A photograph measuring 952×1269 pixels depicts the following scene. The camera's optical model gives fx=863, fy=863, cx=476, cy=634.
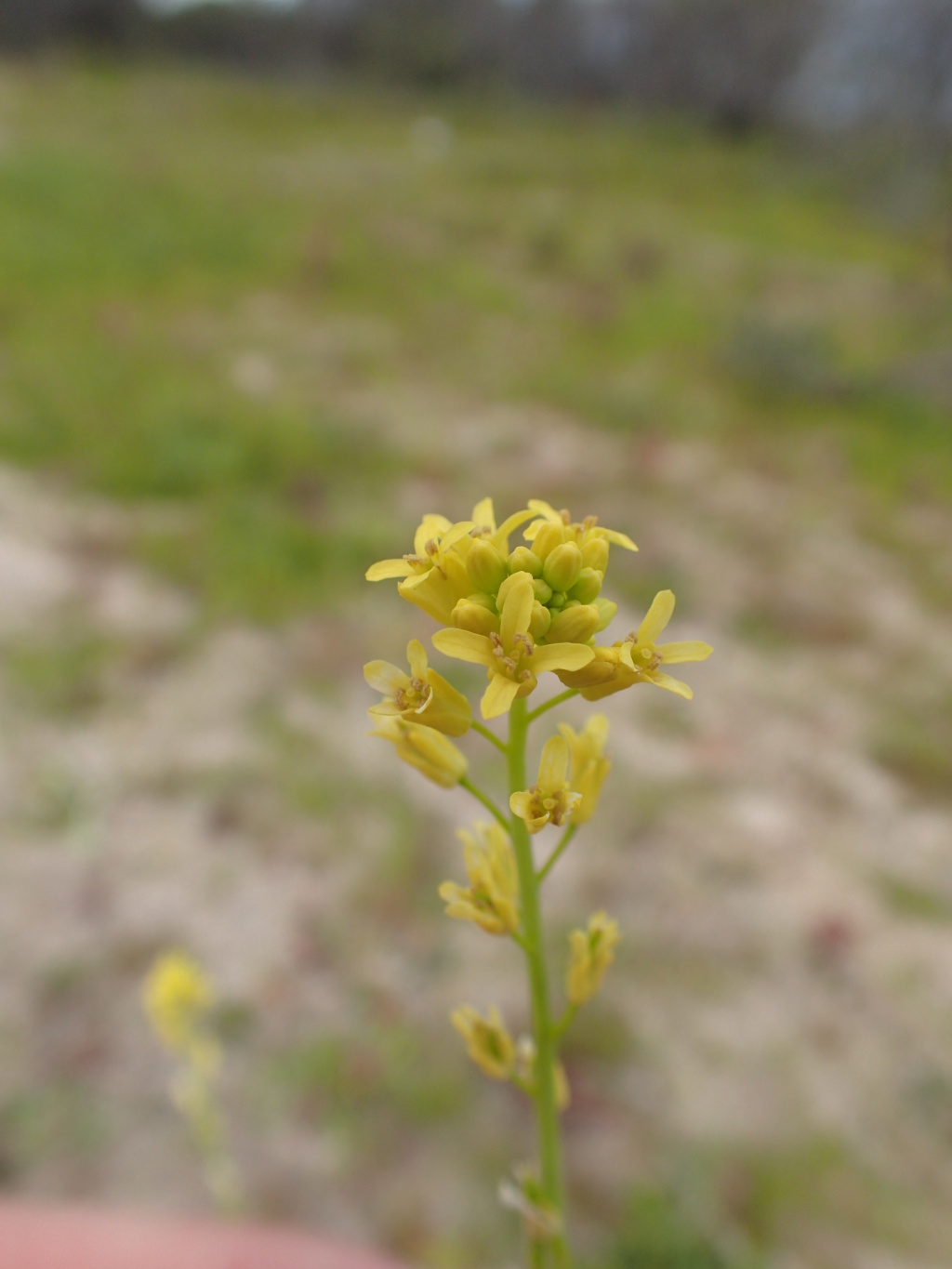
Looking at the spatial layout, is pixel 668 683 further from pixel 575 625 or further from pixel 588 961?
pixel 588 961

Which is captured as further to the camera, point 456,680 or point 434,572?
point 456,680

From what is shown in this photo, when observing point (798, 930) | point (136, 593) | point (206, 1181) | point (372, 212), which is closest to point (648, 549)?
point (798, 930)

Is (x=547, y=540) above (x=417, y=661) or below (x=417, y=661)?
above

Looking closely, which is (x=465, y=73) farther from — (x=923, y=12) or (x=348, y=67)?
(x=923, y=12)

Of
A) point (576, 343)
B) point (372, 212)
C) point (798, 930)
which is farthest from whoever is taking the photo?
point (372, 212)

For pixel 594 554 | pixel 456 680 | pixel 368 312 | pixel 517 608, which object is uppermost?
pixel 368 312

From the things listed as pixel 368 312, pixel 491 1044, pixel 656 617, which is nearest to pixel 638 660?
pixel 656 617

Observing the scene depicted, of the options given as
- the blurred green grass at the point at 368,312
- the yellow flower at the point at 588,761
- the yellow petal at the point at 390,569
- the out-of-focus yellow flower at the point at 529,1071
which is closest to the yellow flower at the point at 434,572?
the yellow petal at the point at 390,569

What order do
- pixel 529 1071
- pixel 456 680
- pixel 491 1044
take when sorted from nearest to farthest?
1. pixel 491 1044
2. pixel 529 1071
3. pixel 456 680
